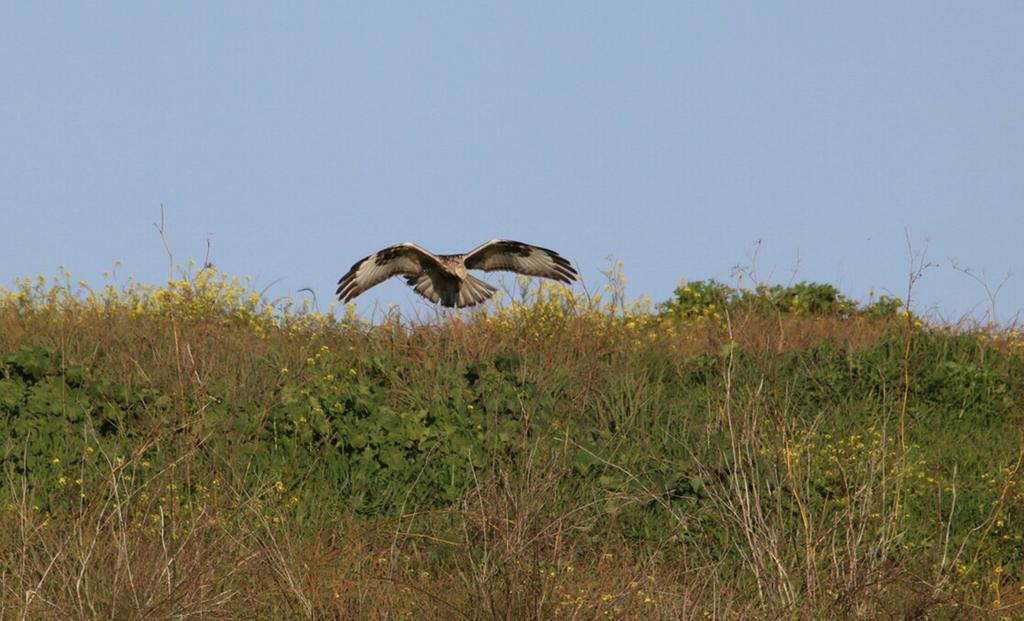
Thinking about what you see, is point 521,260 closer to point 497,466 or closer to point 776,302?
point 776,302

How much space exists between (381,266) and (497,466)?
6168mm

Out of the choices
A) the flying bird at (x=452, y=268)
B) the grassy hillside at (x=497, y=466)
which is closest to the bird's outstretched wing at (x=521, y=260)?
the flying bird at (x=452, y=268)

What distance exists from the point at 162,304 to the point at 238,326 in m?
0.76

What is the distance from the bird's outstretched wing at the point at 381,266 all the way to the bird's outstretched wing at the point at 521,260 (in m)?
0.50

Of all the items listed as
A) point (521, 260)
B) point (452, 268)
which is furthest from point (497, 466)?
point (521, 260)

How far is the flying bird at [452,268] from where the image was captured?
1406 centimetres

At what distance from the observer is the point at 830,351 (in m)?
11.4

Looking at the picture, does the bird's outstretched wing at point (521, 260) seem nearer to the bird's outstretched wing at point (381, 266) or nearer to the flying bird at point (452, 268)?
the flying bird at point (452, 268)

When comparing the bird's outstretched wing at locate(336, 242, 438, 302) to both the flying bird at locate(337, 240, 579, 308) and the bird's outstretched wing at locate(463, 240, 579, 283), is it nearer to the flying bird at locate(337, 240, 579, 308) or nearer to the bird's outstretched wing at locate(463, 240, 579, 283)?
the flying bird at locate(337, 240, 579, 308)

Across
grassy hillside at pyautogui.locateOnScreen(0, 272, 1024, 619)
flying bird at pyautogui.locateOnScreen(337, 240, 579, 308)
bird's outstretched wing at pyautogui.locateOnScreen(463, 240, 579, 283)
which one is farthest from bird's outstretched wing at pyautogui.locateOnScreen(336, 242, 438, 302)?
grassy hillside at pyautogui.locateOnScreen(0, 272, 1024, 619)

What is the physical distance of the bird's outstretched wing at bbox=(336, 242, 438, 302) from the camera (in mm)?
13938

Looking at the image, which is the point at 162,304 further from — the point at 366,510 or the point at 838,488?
the point at 838,488

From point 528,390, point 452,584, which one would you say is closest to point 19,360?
point 528,390

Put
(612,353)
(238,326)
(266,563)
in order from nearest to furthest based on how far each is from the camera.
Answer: (266,563), (612,353), (238,326)
